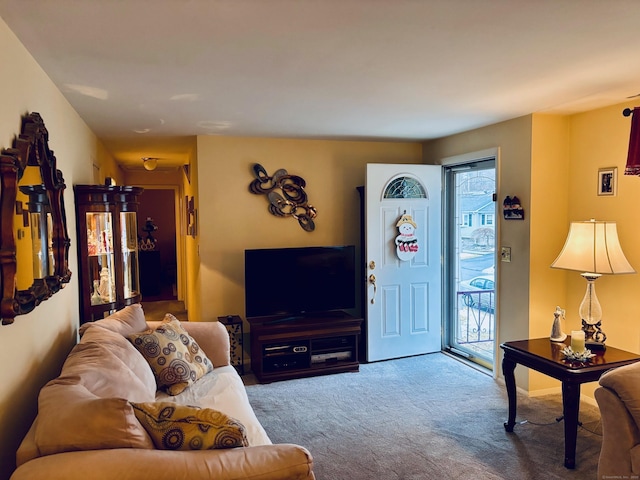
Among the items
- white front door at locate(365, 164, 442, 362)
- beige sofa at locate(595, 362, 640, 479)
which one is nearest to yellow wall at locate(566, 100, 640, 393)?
beige sofa at locate(595, 362, 640, 479)

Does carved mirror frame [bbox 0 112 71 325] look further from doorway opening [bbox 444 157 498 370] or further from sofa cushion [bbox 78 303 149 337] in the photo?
doorway opening [bbox 444 157 498 370]

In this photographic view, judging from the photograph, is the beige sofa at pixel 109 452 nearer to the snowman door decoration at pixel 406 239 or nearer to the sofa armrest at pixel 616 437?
the sofa armrest at pixel 616 437

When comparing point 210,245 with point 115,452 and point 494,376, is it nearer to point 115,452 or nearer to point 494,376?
point 494,376

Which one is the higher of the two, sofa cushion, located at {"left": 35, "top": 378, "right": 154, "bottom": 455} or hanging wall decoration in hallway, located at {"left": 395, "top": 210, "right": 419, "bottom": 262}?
hanging wall decoration in hallway, located at {"left": 395, "top": 210, "right": 419, "bottom": 262}

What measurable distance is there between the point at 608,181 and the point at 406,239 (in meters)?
1.90

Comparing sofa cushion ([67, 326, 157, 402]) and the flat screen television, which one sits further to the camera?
the flat screen television

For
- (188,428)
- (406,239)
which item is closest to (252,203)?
(406,239)

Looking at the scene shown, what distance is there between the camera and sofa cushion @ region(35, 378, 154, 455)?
1.50 meters

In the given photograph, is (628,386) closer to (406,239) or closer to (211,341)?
(211,341)

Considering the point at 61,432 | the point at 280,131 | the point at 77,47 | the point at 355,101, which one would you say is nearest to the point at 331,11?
the point at 77,47

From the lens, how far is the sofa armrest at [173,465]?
1.39m

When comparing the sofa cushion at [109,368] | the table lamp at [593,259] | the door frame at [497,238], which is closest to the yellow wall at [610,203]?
the table lamp at [593,259]

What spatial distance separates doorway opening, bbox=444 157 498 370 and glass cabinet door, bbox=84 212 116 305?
3216mm

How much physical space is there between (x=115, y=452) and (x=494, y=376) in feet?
11.9
